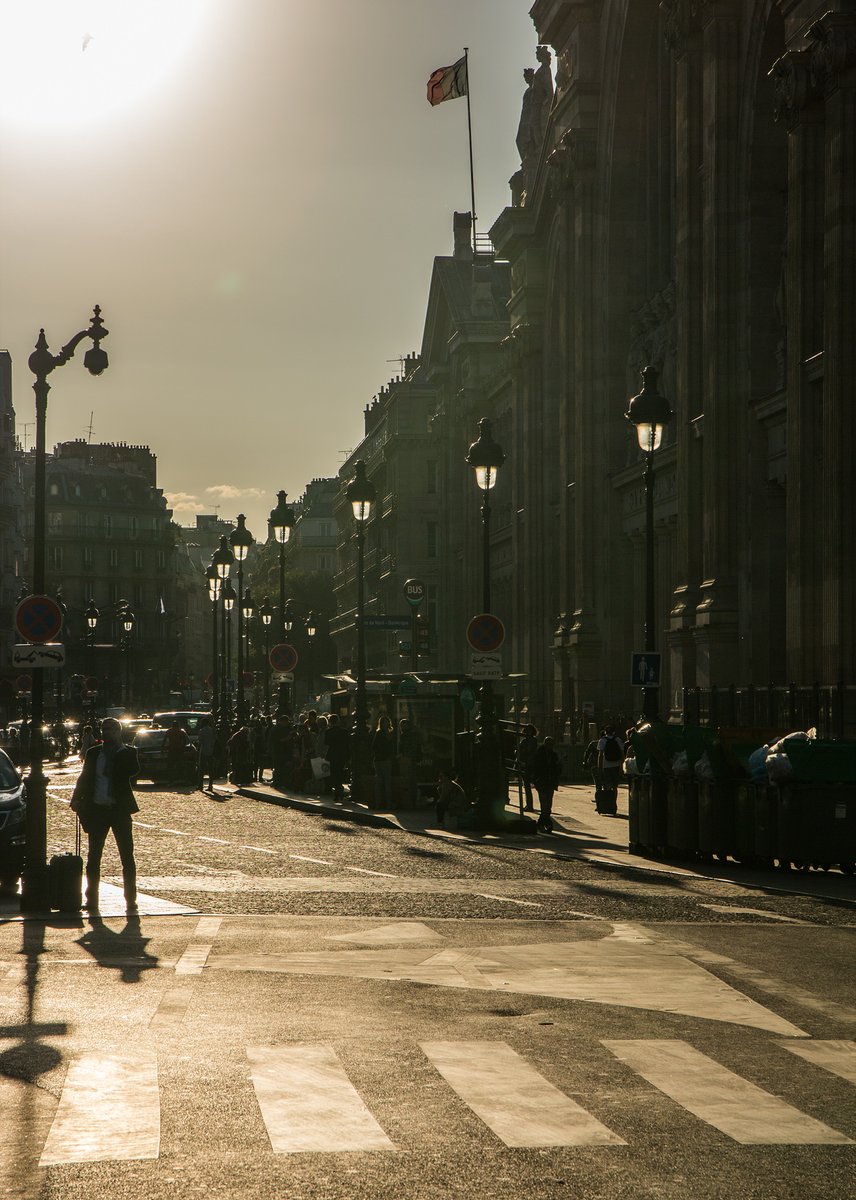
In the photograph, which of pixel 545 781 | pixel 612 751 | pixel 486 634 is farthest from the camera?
pixel 612 751

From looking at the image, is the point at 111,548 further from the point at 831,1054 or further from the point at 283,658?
the point at 831,1054

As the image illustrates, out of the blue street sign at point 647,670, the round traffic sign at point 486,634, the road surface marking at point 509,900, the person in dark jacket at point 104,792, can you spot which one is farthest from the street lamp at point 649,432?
the person in dark jacket at point 104,792

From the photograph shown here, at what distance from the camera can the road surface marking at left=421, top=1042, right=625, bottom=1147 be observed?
737cm

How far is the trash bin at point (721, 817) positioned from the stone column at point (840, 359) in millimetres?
8220

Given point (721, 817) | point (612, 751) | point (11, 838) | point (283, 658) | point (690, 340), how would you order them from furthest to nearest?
point (283, 658) < point (690, 340) < point (612, 751) < point (721, 817) < point (11, 838)

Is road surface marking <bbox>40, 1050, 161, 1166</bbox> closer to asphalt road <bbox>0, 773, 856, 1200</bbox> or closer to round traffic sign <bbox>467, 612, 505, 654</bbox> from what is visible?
asphalt road <bbox>0, 773, 856, 1200</bbox>

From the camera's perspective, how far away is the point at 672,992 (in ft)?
37.8

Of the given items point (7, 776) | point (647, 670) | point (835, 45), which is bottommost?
point (7, 776)

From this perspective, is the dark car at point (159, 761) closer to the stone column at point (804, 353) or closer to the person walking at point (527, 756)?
the person walking at point (527, 756)

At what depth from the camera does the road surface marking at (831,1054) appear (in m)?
8.97

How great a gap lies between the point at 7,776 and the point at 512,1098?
44.9 ft

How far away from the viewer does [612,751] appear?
33.9 m

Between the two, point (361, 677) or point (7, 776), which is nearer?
point (7, 776)

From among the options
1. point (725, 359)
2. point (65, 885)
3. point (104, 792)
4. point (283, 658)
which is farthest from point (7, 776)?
point (283, 658)
